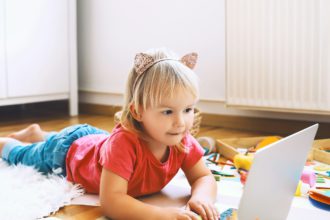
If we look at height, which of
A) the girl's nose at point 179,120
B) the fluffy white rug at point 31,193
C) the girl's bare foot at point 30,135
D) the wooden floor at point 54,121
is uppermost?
the girl's nose at point 179,120

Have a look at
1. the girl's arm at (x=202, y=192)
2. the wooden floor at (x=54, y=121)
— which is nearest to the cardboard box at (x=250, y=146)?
the wooden floor at (x=54, y=121)

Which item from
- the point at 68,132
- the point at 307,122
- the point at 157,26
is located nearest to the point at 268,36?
the point at 307,122

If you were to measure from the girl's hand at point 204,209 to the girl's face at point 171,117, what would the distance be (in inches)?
5.2

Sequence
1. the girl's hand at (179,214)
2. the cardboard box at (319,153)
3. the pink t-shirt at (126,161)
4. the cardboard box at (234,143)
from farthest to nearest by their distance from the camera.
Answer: the cardboard box at (234,143)
the cardboard box at (319,153)
the pink t-shirt at (126,161)
the girl's hand at (179,214)

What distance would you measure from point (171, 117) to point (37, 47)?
1.52 metres

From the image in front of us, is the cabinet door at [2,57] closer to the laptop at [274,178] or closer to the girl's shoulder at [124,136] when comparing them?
the girl's shoulder at [124,136]

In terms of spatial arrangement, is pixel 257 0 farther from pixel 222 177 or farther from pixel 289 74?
pixel 222 177

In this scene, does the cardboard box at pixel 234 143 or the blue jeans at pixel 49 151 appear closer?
the blue jeans at pixel 49 151

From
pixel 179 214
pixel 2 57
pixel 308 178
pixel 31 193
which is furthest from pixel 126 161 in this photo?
pixel 2 57

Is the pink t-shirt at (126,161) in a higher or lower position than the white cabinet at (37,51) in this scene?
lower

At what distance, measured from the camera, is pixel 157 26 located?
2.14 metres

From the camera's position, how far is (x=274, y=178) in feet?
2.12

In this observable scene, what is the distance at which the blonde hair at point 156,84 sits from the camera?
0.88 metres

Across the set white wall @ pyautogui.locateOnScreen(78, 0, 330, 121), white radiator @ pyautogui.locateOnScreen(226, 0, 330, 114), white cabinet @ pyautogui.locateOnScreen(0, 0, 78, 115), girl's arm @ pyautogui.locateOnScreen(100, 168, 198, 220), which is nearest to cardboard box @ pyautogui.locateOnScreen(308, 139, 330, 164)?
white radiator @ pyautogui.locateOnScreen(226, 0, 330, 114)
